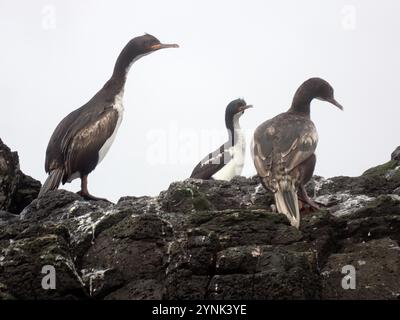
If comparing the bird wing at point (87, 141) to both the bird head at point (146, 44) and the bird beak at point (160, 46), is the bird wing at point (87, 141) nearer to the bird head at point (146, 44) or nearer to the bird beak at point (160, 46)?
the bird head at point (146, 44)

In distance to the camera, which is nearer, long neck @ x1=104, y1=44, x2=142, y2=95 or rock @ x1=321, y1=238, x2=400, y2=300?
rock @ x1=321, y1=238, x2=400, y2=300

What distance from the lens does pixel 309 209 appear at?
13086 mm

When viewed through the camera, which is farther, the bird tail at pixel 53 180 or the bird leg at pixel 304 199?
the bird tail at pixel 53 180

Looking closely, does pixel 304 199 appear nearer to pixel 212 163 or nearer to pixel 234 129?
Result: pixel 212 163

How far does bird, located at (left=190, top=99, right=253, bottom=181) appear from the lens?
1898 centimetres

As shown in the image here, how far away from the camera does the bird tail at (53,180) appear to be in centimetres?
1546

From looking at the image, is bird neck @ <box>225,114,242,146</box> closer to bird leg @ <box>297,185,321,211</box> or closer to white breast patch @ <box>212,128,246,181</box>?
white breast patch @ <box>212,128,246,181</box>

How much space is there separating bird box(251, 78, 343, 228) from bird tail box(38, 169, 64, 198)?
10.8ft

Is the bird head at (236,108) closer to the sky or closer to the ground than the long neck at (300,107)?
closer to the sky

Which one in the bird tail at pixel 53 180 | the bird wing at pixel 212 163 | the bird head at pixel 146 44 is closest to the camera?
the bird tail at pixel 53 180

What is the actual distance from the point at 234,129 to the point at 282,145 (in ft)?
23.0

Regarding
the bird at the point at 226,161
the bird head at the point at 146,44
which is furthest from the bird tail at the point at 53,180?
the bird at the point at 226,161

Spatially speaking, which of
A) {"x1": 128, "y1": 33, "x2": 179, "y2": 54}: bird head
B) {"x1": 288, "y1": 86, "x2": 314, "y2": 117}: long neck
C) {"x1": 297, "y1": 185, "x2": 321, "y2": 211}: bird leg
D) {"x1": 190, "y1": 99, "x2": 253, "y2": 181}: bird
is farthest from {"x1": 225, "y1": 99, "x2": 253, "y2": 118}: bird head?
{"x1": 297, "y1": 185, "x2": 321, "y2": 211}: bird leg
